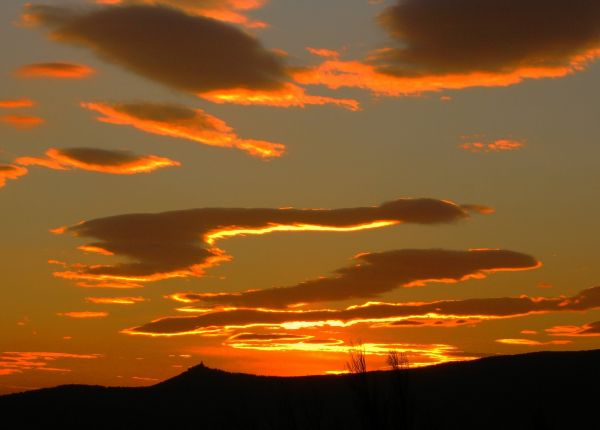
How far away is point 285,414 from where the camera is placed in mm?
48625

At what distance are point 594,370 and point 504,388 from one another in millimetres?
10032

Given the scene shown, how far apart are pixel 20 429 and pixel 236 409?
26150mm

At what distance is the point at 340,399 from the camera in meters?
105

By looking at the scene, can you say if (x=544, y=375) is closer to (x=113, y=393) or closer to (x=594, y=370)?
(x=594, y=370)

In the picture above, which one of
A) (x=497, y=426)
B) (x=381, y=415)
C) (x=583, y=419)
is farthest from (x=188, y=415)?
(x=381, y=415)

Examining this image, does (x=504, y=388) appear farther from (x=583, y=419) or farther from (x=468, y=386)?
(x=583, y=419)

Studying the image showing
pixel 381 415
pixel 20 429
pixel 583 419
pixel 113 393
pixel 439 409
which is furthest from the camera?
pixel 113 393

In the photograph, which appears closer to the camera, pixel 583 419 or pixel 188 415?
pixel 583 419

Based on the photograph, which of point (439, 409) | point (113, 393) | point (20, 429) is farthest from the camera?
point (113, 393)

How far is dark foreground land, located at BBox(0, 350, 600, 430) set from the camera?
8831 centimetres

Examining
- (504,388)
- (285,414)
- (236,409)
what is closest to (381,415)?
(285,414)

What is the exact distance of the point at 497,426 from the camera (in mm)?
86625

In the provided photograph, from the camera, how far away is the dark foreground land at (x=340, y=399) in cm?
8831

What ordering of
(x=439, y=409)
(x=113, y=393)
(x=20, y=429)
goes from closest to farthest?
1. (x=439, y=409)
2. (x=20, y=429)
3. (x=113, y=393)
